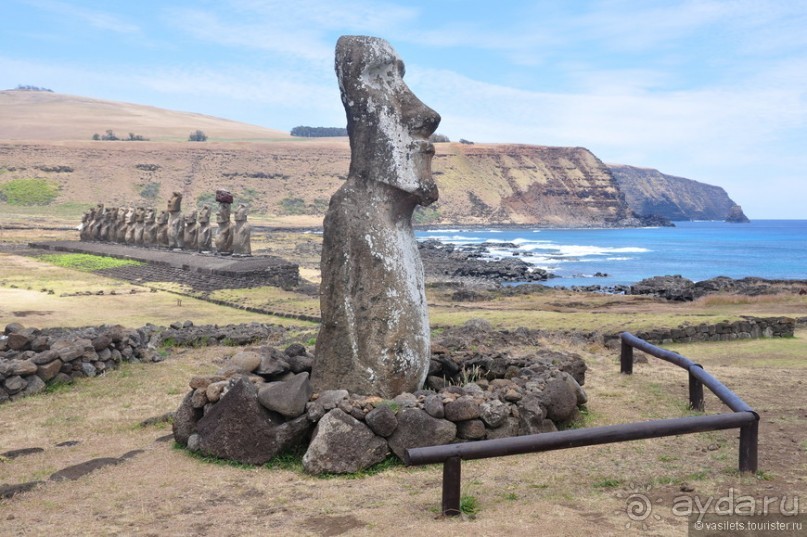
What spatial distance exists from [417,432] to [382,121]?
3420 mm

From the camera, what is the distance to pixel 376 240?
8086 millimetres

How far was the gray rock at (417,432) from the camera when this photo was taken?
6906mm

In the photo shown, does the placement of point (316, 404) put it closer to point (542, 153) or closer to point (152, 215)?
point (152, 215)

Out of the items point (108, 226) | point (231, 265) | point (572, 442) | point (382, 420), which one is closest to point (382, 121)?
point (382, 420)

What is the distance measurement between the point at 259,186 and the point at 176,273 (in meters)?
86.4

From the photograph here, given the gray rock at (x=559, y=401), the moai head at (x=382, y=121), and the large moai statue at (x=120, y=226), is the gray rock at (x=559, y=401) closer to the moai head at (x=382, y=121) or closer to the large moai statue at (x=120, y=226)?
the moai head at (x=382, y=121)

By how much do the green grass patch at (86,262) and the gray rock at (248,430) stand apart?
27587mm

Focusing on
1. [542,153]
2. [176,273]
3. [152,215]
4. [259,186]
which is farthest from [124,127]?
[176,273]

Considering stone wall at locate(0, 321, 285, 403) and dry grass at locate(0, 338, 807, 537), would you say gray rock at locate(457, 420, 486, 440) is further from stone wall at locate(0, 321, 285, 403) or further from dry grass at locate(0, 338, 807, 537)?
stone wall at locate(0, 321, 285, 403)

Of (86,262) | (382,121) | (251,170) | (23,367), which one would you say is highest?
(251,170)

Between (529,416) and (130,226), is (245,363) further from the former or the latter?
(130,226)

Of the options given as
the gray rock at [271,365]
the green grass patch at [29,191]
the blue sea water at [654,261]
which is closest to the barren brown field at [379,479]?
the gray rock at [271,365]

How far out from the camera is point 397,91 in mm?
8539

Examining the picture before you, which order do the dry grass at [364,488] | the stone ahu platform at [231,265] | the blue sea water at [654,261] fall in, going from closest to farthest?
the dry grass at [364,488] → the stone ahu platform at [231,265] → the blue sea water at [654,261]
